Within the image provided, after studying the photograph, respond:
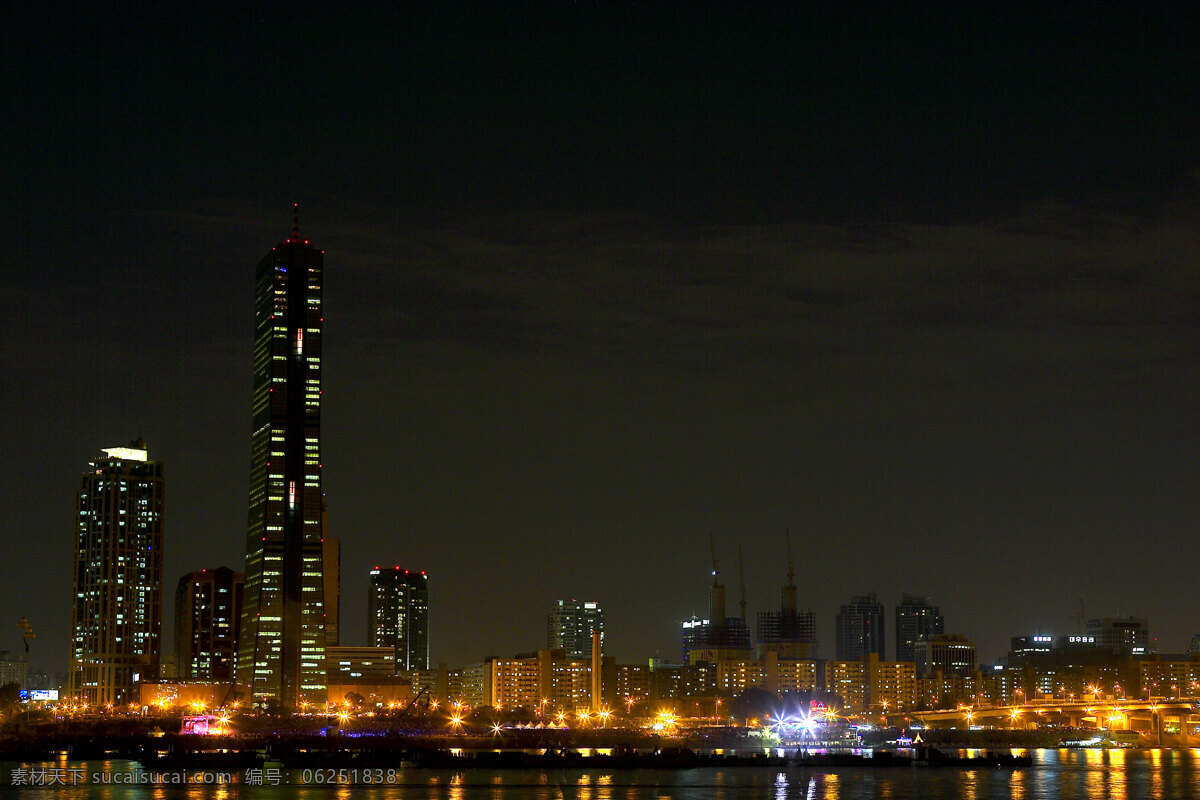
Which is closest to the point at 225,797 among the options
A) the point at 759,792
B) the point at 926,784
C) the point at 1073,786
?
the point at 759,792

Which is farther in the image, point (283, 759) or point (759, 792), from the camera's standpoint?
point (283, 759)

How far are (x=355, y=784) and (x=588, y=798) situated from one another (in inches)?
1106

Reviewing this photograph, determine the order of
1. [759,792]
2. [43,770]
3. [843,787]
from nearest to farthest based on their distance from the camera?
[759,792] → [843,787] → [43,770]

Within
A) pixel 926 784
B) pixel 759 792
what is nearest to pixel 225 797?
pixel 759 792

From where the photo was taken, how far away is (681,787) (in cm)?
16412

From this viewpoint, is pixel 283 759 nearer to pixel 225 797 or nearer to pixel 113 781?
pixel 113 781

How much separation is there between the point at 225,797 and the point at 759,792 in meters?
50.8

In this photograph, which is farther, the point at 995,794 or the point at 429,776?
the point at 429,776

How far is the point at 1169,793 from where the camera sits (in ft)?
533

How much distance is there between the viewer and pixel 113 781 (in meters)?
166

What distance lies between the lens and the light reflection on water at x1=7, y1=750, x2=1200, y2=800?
488 feet

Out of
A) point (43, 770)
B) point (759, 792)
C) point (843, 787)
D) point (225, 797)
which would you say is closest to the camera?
point (225, 797)

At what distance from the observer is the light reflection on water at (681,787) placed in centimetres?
14862

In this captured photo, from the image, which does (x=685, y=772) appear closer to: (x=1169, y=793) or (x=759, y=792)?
(x=759, y=792)
